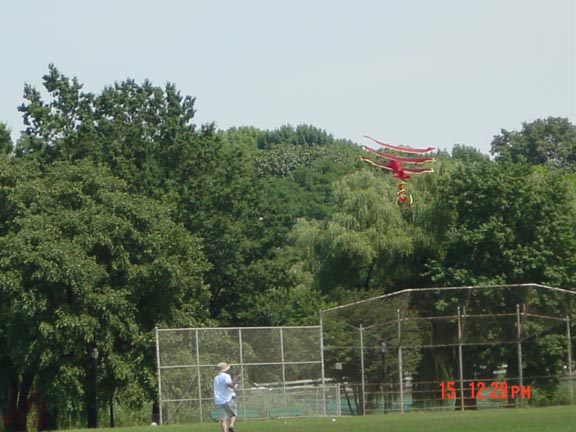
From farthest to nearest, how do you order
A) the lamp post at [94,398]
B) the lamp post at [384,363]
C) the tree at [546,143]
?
1. the tree at [546,143]
2. the lamp post at [384,363]
3. the lamp post at [94,398]

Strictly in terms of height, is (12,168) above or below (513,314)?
above

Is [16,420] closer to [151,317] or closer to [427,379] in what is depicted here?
[151,317]

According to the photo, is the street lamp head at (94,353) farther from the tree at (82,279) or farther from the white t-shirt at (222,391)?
the white t-shirt at (222,391)

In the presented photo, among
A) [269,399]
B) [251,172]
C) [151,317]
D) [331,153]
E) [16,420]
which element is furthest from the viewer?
[331,153]

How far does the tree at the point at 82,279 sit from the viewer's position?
3875 cm

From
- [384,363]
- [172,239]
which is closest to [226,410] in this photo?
[384,363]

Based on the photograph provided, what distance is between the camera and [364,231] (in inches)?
2090

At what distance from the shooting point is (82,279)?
1531 inches

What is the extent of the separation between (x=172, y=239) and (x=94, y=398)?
654 cm

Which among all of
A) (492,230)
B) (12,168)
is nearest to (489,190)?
(492,230)

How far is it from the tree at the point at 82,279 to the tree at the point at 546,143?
54.3m

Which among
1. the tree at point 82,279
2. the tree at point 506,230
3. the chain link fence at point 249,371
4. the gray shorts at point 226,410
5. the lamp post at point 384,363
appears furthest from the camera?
the tree at point 506,230

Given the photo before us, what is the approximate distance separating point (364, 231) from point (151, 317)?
1427 centimetres
